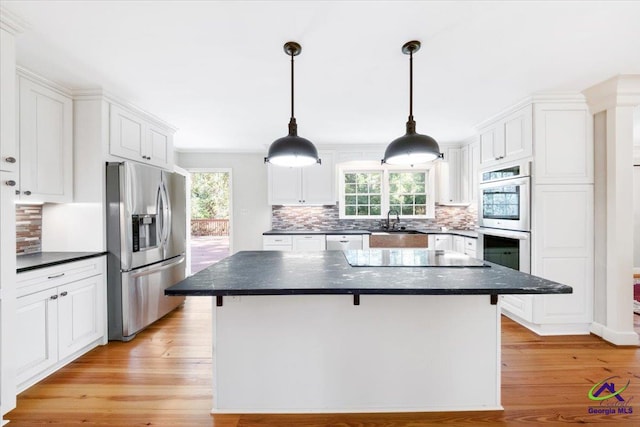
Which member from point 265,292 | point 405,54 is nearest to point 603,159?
point 405,54

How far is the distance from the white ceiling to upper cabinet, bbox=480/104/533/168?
0.25m

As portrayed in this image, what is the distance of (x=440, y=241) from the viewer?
4547 millimetres

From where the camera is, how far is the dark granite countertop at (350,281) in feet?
4.51

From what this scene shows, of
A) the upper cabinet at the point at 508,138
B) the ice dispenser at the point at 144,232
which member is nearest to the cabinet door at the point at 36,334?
the ice dispenser at the point at 144,232

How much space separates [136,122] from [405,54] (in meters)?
2.78

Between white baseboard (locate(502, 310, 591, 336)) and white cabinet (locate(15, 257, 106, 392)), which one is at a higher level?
white cabinet (locate(15, 257, 106, 392))

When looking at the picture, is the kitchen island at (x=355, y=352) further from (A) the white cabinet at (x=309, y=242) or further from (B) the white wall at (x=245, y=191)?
(B) the white wall at (x=245, y=191)

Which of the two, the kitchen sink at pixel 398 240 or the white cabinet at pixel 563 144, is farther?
the kitchen sink at pixel 398 240

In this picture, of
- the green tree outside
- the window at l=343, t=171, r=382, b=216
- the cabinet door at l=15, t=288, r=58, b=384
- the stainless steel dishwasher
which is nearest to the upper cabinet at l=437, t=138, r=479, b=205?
the window at l=343, t=171, r=382, b=216

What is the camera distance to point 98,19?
1725 millimetres

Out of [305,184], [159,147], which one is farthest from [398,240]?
[159,147]

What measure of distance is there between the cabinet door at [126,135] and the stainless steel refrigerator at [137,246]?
0.76 ft

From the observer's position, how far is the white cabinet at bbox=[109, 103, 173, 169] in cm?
287

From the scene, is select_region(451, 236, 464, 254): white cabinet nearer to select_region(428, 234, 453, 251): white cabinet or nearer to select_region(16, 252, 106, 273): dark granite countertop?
select_region(428, 234, 453, 251): white cabinet
